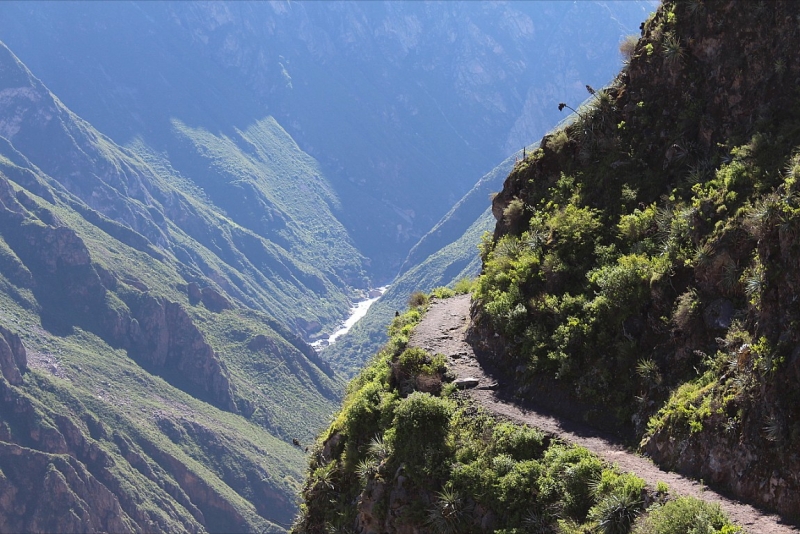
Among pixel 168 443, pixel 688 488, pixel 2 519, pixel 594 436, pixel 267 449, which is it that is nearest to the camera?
pixel 688 488

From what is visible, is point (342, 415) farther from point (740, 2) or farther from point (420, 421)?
point (740, 2)

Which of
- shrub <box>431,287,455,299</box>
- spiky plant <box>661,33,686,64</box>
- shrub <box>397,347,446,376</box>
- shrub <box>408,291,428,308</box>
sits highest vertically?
spiky plant <box>661,33,686,64</box>

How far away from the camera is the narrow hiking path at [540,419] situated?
14.7 meters

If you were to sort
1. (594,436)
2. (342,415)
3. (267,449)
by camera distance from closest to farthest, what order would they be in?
(594,436)
(342,415)
(267,449)

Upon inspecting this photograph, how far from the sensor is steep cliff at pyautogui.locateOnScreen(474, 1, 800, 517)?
52.1 ft

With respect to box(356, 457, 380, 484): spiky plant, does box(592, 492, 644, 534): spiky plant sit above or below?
below

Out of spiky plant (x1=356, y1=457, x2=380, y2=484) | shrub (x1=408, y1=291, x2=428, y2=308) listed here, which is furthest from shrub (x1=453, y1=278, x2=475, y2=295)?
spiky plant (x1=356, y1=457, x2=380, y2=484)

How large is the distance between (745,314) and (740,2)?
376 inches

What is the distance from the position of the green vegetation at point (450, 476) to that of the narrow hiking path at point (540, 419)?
17.7 inches

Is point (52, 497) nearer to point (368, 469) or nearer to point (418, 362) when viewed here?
point (418, 362)

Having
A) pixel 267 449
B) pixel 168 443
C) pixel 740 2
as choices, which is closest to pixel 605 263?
pixel 740 2

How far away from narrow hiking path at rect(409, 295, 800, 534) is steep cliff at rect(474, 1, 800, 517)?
0.41 metres

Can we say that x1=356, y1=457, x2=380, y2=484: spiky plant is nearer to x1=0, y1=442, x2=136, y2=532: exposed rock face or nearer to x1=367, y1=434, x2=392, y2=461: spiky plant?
x1=367, y1=434, x2=392, y2=461: spiky plant

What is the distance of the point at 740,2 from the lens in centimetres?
2283
